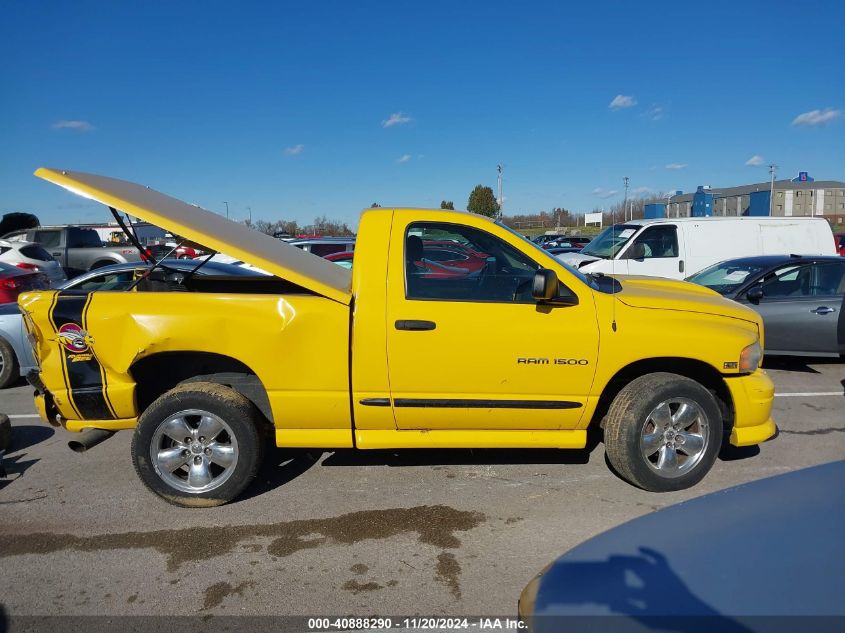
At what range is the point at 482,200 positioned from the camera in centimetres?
4641

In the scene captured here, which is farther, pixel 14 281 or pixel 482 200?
pixel 482 200

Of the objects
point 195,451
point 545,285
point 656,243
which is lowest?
point 195,451

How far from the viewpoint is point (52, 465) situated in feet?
15.0

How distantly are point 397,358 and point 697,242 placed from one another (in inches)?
370

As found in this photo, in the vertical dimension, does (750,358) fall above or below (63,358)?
below

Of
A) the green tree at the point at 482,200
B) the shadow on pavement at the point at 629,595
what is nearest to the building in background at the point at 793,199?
the green tree at the point at 482,200

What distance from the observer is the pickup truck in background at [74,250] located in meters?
17.5

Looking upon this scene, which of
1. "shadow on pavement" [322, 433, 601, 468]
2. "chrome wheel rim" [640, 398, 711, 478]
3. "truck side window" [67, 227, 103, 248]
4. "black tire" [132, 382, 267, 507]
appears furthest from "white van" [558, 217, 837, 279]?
"truck side window" [67, 227, 103, 248]

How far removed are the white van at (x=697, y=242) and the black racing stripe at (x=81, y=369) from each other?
8.95 meters

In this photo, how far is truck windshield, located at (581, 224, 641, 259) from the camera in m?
11.2

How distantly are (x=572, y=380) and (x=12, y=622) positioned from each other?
328 centimetres

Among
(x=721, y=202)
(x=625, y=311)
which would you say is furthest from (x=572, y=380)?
(x=721, y=202)

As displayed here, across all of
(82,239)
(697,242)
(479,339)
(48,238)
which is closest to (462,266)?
(479,339)

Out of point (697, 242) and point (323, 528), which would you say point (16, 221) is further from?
point (323, 528)
